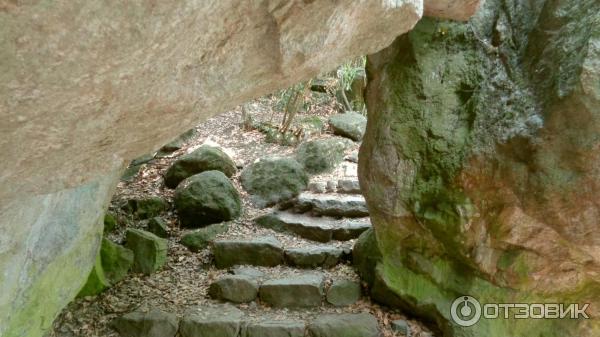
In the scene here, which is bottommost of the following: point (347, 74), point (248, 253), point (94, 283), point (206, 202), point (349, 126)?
point (94, 283)

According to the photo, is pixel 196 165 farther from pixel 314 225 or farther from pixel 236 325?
pixel 236 325

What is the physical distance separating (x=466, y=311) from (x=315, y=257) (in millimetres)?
1504

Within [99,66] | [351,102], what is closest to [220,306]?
[99,66]

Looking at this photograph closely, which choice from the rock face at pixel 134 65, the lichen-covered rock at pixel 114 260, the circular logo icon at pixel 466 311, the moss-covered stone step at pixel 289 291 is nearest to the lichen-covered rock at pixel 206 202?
the lichen-covered rock at pixel 114 260

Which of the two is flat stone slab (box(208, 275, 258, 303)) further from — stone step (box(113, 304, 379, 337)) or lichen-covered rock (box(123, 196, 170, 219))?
lichen-covered rock (box(123, 196, 170, 219))

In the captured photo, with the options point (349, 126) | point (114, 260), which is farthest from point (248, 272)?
point (349, 126)

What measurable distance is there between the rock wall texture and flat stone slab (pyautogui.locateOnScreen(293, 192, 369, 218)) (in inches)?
54.8

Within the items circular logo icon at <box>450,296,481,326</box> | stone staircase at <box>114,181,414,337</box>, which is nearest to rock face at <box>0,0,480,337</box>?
stone staircase at <box>114,181,414,337</box>

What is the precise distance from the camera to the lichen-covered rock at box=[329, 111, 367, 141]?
7.67 m

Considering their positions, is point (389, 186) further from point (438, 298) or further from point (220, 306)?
point (220, 306)

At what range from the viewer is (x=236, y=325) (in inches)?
166

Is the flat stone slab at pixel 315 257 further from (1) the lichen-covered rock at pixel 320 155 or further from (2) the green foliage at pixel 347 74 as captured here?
(2) the green foliage at pixel 347 74

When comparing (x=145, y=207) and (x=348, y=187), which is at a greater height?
(x=348, y=187)

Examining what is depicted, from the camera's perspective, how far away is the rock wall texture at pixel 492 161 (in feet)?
10.3
